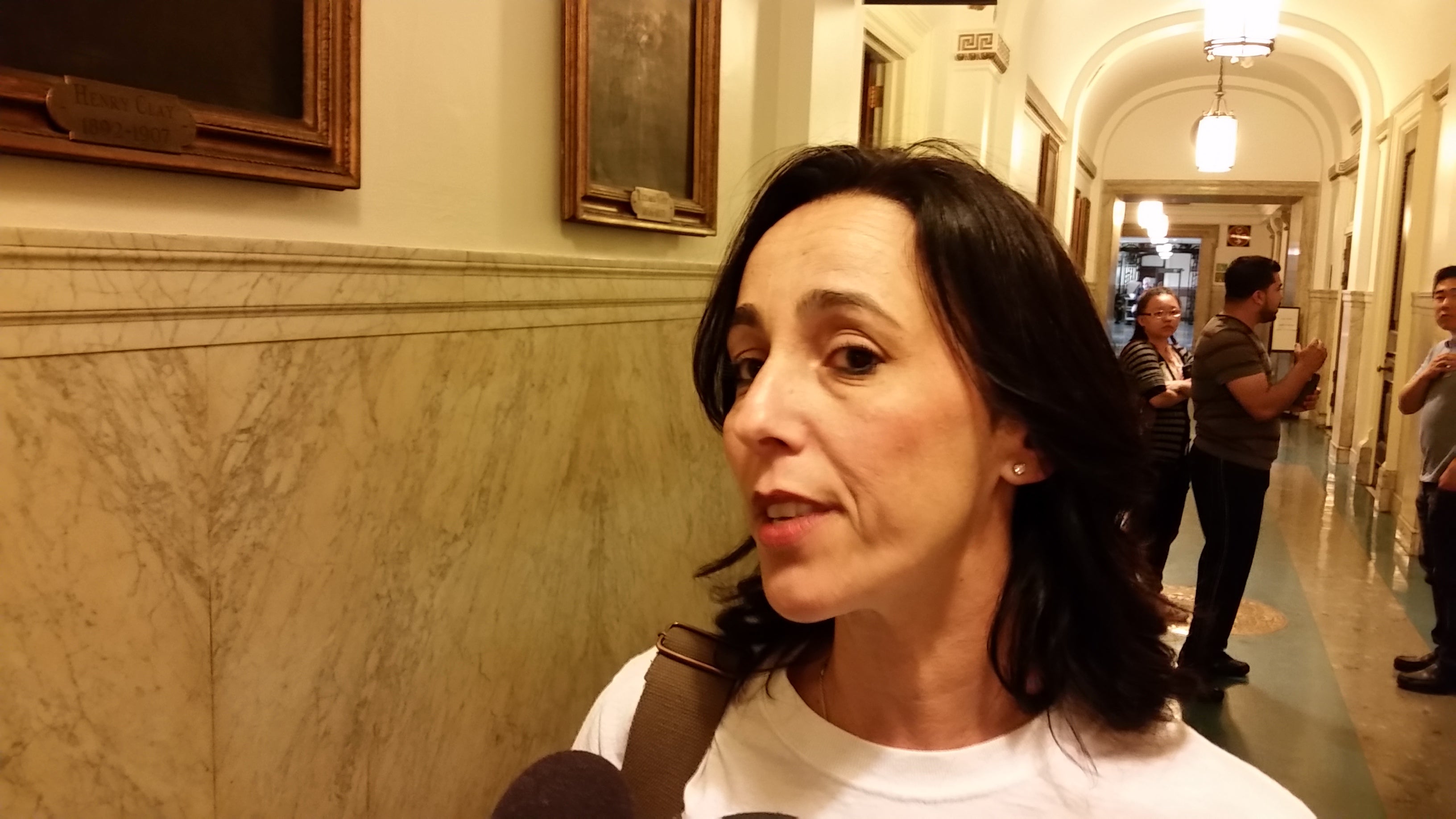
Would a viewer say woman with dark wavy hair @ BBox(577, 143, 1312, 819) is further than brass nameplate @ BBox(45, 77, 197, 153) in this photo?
No

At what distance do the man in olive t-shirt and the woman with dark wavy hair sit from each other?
121 inches

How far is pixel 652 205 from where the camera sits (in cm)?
270

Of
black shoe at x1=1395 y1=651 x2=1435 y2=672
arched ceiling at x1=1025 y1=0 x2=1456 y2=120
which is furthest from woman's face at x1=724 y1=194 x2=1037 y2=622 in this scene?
arched ceiling at x1=1025 y1=0 x2=1456 y2=120

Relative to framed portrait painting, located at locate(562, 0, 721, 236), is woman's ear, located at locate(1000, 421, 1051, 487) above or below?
below

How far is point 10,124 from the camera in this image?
1.19 metres

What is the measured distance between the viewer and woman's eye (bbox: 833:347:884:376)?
1016mm

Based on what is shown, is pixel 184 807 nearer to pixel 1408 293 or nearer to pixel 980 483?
pixel 980 483

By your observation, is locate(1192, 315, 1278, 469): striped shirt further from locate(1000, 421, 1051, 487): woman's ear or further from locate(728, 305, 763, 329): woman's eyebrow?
locate(728, 305, 763, 329): woman's eyebrow

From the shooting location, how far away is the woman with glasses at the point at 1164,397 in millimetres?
4219

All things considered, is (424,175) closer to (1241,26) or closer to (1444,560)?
(1444,560)

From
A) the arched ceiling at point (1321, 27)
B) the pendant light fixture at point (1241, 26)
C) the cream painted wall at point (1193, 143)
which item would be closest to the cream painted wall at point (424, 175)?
the arched ceiling at point (1321, 27)

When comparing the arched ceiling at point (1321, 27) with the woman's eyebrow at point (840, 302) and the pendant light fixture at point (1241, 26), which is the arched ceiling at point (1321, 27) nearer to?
the pendant light fixture at point (1241, 26)

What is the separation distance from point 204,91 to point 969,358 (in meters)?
1.15

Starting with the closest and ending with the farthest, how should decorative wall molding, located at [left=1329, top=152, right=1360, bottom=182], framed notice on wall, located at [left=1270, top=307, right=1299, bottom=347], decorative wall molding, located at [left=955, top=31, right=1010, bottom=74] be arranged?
decorative wall molding, located at [left=955, top=31, right=1010, bottom=74] → decorative wall molding, located at [left=1329, top=152, right=1360, bottom=182] → framed notice on wall, located at [left=1270, top=307, right=1299, bottom=347]
